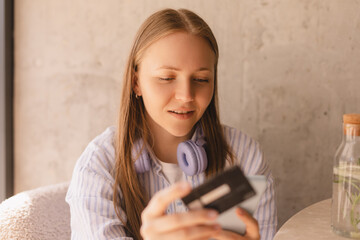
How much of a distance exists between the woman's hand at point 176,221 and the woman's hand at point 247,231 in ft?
0.24

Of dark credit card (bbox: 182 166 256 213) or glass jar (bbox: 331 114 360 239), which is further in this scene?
glass jar (bbox: 331 114 360 239)

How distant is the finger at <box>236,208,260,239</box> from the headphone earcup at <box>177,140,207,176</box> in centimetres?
40

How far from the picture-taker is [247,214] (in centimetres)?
85

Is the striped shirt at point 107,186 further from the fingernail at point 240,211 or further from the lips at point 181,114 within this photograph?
the fingernail at point 240,211

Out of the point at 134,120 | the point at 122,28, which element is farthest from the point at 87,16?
the point at 134,120

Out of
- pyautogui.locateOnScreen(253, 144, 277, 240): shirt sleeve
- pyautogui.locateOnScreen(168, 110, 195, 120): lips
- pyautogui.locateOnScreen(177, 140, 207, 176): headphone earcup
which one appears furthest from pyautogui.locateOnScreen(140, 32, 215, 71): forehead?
pyautogui.locateOnScreen(253, 144, 277, 240): shirt sleeve

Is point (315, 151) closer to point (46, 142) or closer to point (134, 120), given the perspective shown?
point (134, 120)

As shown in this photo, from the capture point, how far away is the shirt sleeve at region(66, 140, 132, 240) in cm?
117

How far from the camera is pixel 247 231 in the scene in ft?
3.09

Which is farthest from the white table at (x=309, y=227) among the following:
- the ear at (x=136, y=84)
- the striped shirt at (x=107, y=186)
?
the ear at (x=136, y=84)

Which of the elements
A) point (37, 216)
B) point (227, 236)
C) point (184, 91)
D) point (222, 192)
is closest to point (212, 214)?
point (222, 192)

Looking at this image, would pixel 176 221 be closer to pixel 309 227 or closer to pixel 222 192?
pixel 222 192

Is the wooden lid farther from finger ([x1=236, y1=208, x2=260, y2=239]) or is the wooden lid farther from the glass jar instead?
finger ([x1=236, y1=208, x2=260, y2=239])

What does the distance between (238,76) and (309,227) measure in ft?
2.80
